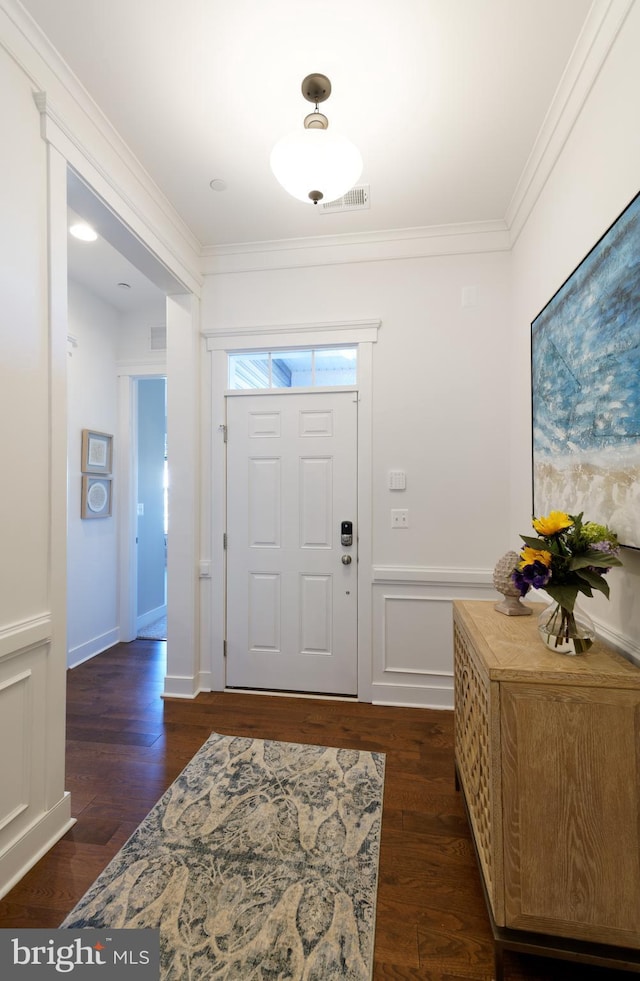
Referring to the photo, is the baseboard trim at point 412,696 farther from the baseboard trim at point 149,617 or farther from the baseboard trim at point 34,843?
the baseboard trim at point 149,617

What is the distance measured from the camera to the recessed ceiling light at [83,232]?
2.62 meters

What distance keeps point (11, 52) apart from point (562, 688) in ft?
8.57

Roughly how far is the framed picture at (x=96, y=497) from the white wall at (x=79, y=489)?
0.05 metres

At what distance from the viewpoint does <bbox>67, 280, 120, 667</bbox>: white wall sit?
11.1ft

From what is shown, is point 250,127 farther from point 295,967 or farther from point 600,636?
point 295,967

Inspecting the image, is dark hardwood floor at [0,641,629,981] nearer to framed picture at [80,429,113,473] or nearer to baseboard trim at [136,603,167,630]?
baseboard trim at [136,603,167,630]

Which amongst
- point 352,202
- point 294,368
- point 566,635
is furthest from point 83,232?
point 566,635

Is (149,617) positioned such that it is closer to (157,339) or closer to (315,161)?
(157,339)

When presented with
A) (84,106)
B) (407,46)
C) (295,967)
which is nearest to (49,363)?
(84,106)

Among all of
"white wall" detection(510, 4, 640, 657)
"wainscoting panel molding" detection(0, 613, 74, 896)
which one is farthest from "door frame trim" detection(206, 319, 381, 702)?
"wainscoting panel molding" detection(0, 613, 74, 896)

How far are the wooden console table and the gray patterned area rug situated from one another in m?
0.50

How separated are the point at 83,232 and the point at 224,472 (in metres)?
1.72

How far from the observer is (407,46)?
1578mm

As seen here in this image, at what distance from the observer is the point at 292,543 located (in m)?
2.86
